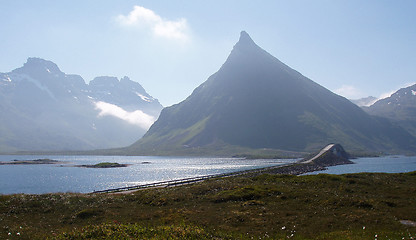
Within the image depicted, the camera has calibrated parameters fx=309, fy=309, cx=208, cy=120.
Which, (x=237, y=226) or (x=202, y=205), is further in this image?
(x=202, y=205)

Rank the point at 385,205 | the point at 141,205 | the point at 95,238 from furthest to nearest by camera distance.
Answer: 1. the point at 141,205
2. the point at 385,205
3. the point at 95,238

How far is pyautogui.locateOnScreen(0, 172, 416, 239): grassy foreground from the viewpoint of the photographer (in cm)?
2911

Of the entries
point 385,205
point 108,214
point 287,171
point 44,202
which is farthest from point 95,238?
point 287,171

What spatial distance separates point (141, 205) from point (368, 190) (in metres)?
40.9

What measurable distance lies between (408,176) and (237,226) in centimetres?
6434

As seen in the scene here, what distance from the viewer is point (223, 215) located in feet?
132

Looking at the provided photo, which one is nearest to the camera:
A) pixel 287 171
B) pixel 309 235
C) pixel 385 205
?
pixel 309 235

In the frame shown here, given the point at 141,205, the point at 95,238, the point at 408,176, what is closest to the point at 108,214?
the point at 141,205

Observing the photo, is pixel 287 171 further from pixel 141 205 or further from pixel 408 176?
pixel 141 205

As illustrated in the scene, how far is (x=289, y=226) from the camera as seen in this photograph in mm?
33281

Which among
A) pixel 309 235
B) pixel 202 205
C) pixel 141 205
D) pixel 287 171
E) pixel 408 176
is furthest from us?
pixel 287 171

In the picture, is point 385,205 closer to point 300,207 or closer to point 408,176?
point 300,207

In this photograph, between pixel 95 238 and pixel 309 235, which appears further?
pixel 309 235

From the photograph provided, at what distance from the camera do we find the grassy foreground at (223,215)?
95.5 feet
